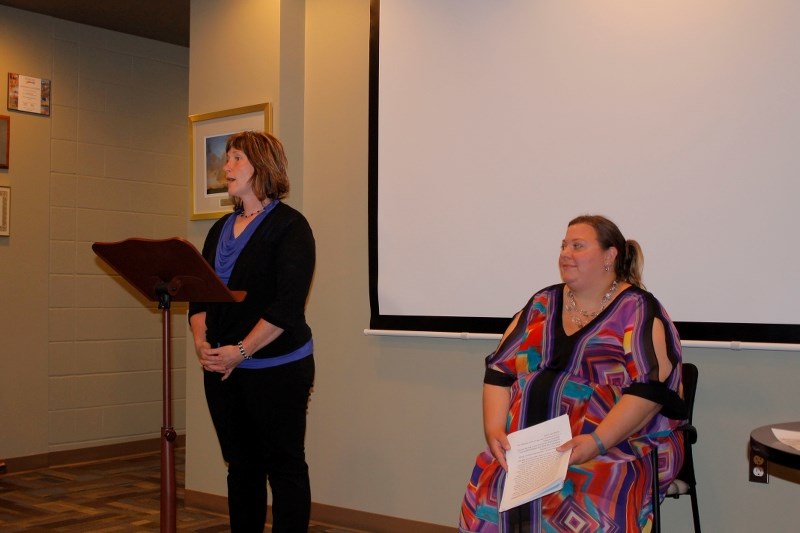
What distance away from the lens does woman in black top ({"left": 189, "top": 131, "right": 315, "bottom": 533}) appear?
2809 millimetres

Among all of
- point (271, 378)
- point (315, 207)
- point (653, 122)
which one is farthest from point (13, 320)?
point (653, 122)

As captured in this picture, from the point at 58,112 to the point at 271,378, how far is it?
3615 mm

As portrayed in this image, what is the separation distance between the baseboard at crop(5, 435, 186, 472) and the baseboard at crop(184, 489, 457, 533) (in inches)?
55.8

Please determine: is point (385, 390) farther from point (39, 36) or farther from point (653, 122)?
point (39, 36)

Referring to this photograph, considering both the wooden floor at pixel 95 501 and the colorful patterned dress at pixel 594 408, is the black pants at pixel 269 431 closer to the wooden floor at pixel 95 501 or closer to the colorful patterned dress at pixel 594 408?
the colorful patterned dress at pixel 594 408

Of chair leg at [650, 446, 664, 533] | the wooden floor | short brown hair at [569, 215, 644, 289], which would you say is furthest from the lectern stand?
the wooden floor

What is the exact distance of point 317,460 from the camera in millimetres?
4086

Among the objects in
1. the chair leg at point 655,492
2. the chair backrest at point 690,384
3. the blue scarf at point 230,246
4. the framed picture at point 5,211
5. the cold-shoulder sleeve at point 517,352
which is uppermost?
the framed picture at point 5,211

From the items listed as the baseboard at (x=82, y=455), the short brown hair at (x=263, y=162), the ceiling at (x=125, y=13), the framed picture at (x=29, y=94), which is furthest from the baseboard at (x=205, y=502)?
the ceiling at (x=125, y=13)

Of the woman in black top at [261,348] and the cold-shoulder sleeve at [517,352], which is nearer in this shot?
the cold-shoulder sleeve at [517,352]

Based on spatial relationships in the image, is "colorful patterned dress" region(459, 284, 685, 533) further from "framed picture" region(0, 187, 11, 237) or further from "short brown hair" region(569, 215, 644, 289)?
"framed picture" region(0, 187, 11, 237)

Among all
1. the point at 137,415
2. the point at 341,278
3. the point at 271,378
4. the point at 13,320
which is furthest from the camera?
the point at 137,415

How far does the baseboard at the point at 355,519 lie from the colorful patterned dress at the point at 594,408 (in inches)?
51.3

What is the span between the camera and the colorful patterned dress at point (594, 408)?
2283mm
